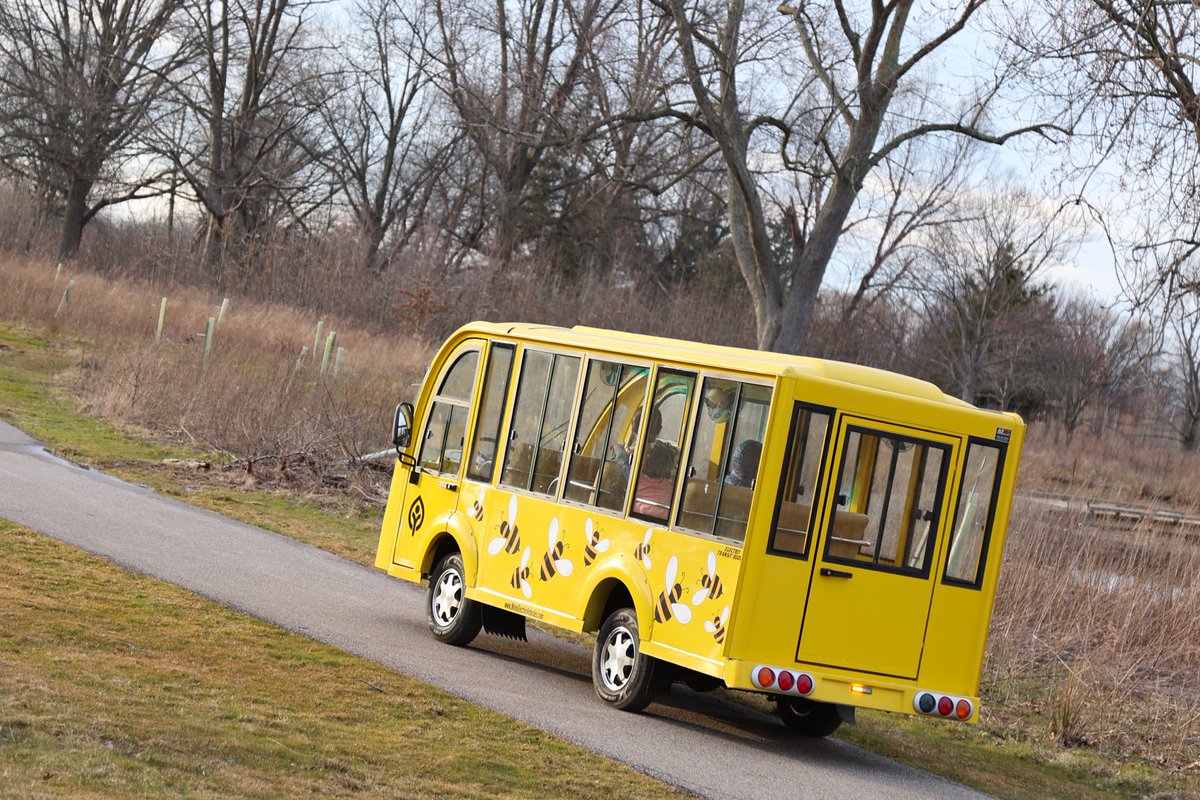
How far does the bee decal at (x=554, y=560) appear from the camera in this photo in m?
10.5

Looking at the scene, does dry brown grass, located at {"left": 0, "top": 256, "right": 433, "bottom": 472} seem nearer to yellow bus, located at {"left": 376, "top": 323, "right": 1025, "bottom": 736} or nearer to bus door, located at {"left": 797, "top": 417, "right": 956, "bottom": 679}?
yellow bus, located at {"left": 376, "top": 323, "right": 1025, "bottom": 736}

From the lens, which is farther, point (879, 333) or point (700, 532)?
point (879, 333)

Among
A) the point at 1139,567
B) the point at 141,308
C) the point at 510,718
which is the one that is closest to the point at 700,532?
the point at 510,718

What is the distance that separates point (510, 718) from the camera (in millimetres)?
8867

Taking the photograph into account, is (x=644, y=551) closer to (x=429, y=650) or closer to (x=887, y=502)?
(x=887, y=502)

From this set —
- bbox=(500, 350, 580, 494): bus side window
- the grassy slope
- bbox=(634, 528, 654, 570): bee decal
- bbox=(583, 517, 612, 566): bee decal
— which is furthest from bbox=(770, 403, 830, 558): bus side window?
bbox=(500, 350, 580, 494): bus side window

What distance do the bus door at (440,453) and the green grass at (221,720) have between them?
1.94 meters

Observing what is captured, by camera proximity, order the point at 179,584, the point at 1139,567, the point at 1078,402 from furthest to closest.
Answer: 1. the point at 1078,402
2. the point at 1139,567
3. the point at 179,584

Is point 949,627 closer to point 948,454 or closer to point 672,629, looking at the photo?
point 948,454

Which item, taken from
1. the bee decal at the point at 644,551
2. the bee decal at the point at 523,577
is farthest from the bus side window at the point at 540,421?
the bee decal at the point at 644,551

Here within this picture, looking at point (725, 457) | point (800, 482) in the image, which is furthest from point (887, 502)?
point (725, 457)

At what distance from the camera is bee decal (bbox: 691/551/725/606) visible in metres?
9.08

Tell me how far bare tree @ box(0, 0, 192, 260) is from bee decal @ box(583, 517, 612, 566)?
4047 cm

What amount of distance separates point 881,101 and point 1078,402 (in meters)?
31.0
